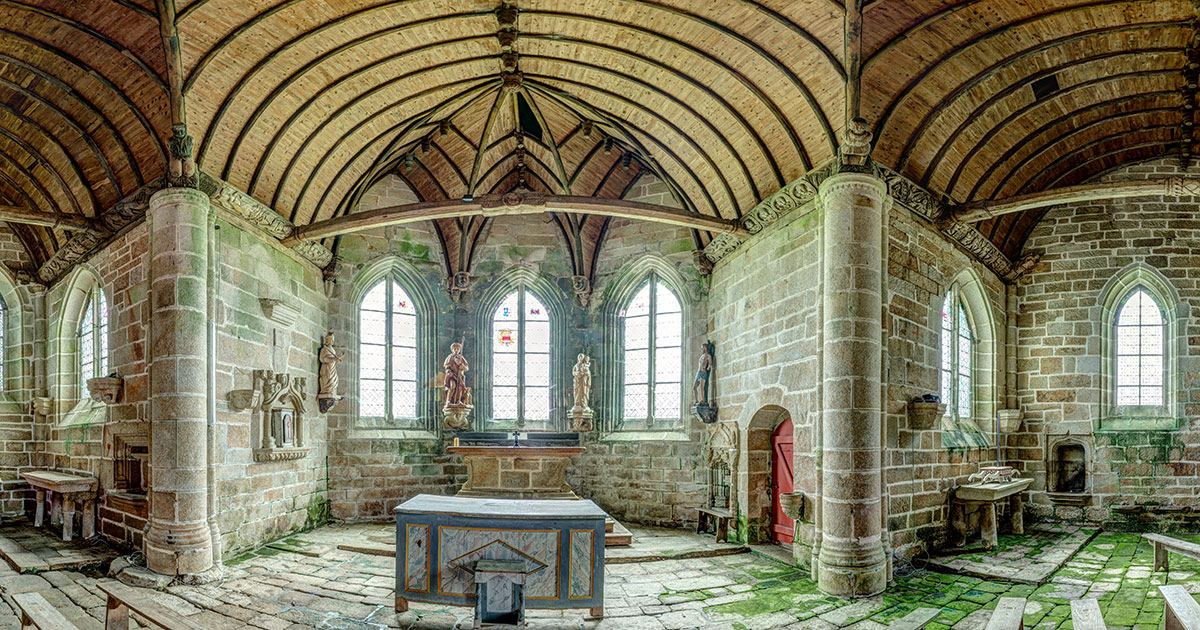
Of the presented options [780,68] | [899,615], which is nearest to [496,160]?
[780,68]

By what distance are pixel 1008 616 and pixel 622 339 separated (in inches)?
378

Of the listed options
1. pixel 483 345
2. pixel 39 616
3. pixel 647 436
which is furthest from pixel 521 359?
pixel 39 616

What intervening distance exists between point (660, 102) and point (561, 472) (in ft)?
17.6

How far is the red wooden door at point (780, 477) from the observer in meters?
11.2

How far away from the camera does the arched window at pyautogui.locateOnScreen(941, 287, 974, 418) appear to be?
40.5 ft

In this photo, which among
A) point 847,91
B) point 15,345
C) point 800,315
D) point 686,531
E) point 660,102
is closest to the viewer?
point 847,91

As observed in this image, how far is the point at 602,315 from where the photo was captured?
48.5 feet

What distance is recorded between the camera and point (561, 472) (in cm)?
1155

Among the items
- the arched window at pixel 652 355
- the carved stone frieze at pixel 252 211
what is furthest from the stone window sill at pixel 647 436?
the carved stone frieze at pixel 252 211

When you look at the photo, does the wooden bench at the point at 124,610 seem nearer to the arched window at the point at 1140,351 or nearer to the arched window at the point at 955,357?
→ the arched window at the point at 955,357

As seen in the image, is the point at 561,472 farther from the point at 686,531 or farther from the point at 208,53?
the point at 208,53

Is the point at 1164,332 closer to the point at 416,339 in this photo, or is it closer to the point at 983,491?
the point at 983,491

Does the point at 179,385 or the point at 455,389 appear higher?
the point at 179,385

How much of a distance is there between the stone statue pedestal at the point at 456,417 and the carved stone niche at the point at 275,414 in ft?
8.68
